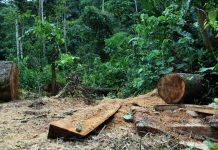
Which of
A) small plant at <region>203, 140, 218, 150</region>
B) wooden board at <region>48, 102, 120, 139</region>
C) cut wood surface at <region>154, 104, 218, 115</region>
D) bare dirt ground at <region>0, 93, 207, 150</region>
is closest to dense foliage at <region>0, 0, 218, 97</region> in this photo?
cut wood surface at <region>154, 104, 218, 115</region>

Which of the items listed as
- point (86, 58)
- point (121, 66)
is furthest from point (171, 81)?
point (86, 58)

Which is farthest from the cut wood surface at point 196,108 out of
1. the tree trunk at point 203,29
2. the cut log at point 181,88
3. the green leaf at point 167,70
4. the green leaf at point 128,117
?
the green leaf at point 167,70

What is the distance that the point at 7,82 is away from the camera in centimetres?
626

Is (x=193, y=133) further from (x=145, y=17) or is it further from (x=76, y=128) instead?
(x=145, y=17)

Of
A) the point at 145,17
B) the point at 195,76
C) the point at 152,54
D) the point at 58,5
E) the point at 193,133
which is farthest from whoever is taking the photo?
the point at 58,5

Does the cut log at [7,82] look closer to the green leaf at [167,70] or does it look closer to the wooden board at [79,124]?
the green leaf at [167,70]

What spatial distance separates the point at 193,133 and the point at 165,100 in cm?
160

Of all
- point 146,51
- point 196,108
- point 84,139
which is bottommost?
point 84,139

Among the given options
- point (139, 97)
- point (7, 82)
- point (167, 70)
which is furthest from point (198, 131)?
point (7, 82)

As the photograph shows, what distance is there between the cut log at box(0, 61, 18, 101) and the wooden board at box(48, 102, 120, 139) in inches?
123

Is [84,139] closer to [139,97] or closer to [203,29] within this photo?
[139,97]

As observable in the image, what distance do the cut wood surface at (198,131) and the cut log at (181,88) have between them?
124 cm

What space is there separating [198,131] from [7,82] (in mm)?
4306

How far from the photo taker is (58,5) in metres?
18.2
